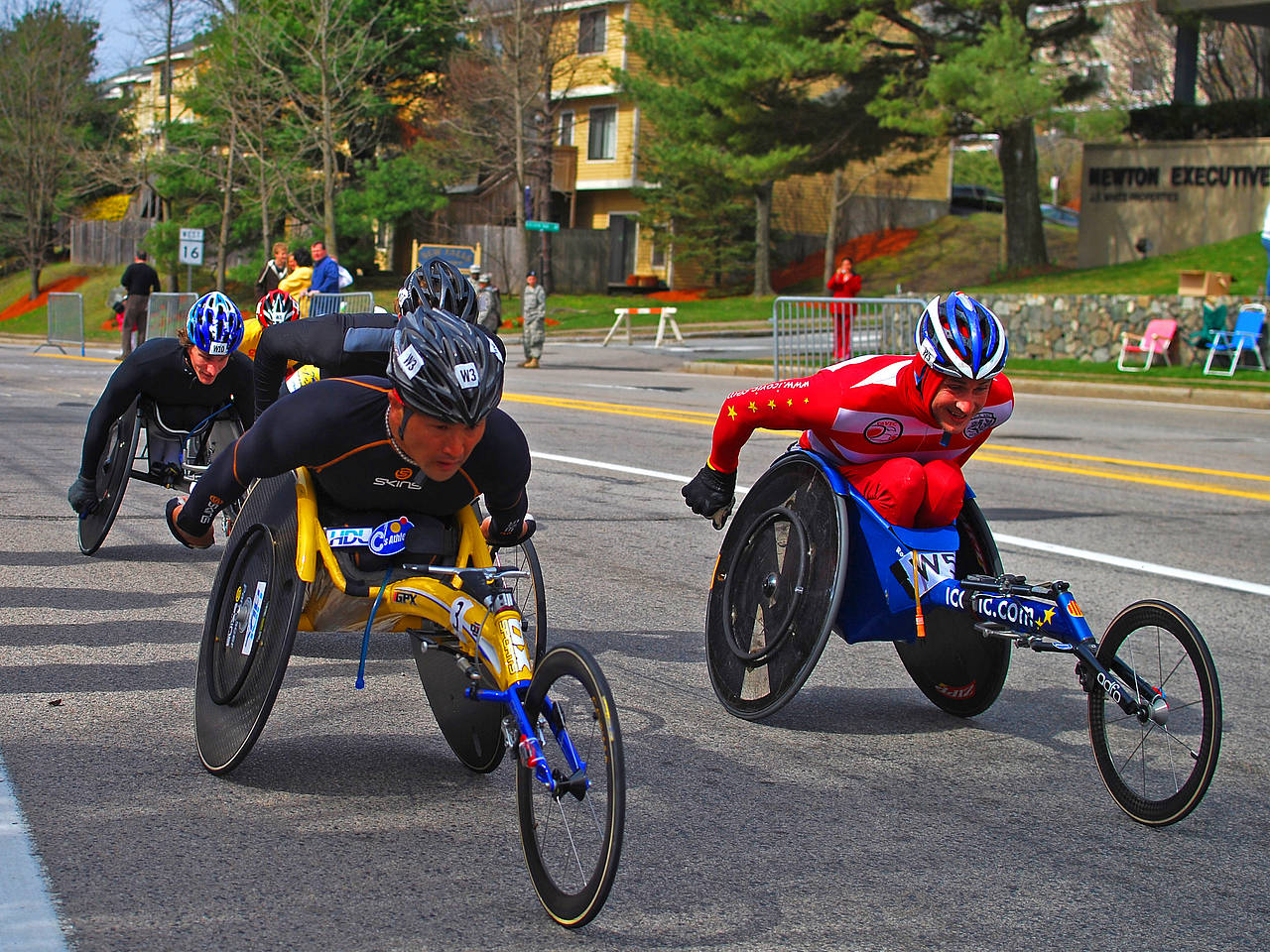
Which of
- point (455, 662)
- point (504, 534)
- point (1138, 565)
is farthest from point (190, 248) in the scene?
point (455, 662)

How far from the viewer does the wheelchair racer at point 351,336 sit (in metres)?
6.51

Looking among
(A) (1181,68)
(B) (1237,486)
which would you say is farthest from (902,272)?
(B) (1237,486)

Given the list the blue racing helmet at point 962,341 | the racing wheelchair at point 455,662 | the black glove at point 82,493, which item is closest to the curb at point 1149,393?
the black glove at point 82,493

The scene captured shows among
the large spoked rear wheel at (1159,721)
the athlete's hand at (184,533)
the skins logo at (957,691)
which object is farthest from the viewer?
the skins logo at (957,691)

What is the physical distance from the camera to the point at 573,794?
11.8 feet

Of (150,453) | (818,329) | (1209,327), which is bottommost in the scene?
(150,453)

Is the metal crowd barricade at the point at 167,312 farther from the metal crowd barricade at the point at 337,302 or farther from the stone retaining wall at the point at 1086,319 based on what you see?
the stone retaining wall at the point at 1086,319

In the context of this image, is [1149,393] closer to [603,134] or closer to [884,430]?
[884,430]

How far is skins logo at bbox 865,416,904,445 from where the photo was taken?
5.36 meters

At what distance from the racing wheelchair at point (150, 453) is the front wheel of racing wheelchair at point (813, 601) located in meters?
3.97

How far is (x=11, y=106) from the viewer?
196 feet

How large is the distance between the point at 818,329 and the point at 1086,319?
32.5ft

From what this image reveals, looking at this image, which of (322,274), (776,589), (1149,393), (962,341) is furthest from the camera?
(1149,393)

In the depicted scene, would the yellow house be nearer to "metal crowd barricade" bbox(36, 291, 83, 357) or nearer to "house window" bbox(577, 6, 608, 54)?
"house window" bbox(577, 6, 608, 54)
